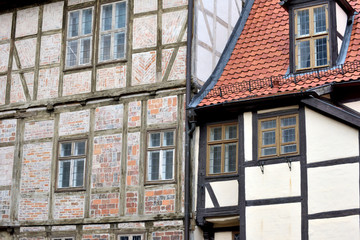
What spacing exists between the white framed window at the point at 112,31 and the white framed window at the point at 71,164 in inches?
83.2

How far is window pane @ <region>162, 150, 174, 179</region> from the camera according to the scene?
1609 centimetres

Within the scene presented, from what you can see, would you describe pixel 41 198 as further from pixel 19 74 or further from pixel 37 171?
pixel 19 74

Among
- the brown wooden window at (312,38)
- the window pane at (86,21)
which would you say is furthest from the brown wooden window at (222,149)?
the window pane at (86,21)

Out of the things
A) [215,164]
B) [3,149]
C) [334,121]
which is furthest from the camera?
[3,149]

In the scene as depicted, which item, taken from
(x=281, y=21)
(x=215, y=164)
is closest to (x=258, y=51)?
(x=281, y=21)

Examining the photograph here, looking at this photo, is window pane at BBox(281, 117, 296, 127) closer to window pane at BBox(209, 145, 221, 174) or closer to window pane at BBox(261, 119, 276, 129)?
window pane at BBox(261, 119, 276, 129)

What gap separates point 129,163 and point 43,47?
3.98m

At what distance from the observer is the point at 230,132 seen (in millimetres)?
15820

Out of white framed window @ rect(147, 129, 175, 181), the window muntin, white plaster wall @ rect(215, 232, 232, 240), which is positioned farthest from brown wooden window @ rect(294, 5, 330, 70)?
the window muntin

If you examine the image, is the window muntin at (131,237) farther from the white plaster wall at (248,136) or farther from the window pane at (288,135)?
the window pane at (288,135)

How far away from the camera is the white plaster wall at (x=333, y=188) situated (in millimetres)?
13462

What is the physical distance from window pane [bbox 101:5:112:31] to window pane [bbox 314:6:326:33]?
4.93 m

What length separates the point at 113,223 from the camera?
16.3m

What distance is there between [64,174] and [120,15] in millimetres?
3930
